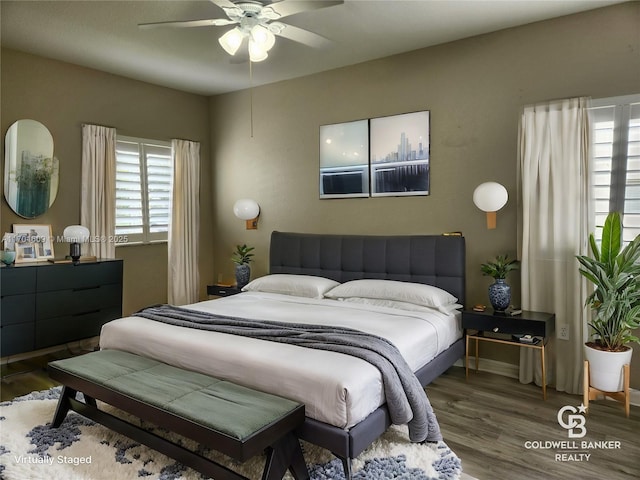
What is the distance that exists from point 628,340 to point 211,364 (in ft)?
8.53

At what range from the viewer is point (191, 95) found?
5418 mm

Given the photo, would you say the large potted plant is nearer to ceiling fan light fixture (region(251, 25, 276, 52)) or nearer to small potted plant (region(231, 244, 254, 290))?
ceiling fan light fixture (region(251, 25, 276, 52))

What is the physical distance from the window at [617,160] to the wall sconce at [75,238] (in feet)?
14.1

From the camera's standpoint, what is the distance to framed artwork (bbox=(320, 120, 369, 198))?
4363 mm

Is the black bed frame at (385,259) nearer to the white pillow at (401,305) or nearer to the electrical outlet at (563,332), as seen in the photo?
the white pillow at (401,305)

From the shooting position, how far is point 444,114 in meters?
3.88

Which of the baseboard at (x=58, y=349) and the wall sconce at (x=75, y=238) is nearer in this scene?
the baseboard at (x=58, y=349)

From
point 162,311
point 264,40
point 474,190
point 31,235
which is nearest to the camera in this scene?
point 264,40

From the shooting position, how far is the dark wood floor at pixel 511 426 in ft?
7.34

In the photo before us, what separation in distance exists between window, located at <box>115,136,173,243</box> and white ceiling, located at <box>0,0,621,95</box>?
81cm

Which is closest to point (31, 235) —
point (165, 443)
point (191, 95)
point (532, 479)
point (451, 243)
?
point (191, 95)

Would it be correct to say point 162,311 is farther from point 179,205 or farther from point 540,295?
point 540,295

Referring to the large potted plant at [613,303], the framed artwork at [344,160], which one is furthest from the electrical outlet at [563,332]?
the framed artwork at [344,160]

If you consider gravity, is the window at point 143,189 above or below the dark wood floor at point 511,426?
above
